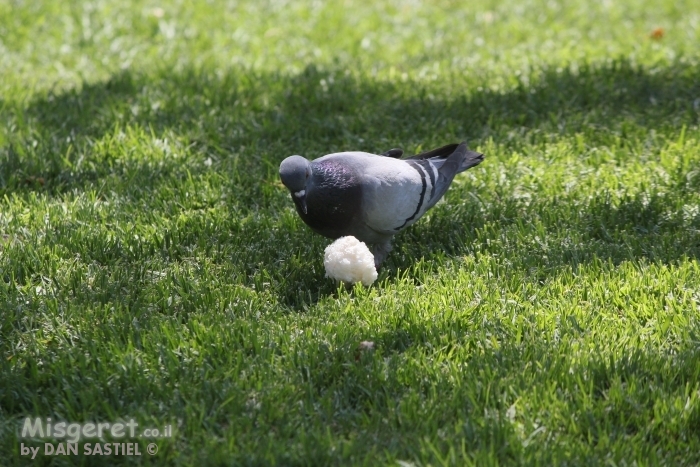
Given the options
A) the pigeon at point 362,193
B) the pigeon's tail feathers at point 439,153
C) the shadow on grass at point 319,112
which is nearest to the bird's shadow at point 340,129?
the shadow on grass at point 319,112

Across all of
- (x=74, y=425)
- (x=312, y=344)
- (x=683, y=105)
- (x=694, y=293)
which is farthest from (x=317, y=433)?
(x=683, y=105)

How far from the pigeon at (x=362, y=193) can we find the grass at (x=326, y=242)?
8.7 inches

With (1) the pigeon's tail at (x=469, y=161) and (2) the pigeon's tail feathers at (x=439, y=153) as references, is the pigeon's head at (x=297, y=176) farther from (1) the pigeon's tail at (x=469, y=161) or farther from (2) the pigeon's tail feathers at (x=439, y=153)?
(1) the pigeon's tail at (x=469, y=161)

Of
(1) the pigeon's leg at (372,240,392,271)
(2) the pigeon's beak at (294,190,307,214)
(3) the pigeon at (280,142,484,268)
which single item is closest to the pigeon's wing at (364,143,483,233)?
(3) the pigeon at (280,142,484,268)

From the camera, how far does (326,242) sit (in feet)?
12.6

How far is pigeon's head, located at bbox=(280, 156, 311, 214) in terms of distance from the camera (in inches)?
131

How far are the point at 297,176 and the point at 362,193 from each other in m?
0.29

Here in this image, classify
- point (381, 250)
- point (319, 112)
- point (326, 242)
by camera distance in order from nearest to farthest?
point (381, 250) < point (326, 242) < point (319, 112)

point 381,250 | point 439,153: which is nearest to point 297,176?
point 381,250

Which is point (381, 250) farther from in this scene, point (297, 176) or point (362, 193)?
point (297, 176)

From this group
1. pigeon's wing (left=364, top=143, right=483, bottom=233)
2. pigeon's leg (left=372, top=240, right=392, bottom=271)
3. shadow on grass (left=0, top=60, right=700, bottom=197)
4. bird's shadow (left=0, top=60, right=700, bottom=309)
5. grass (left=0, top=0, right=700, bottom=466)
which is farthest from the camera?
shadow on grass (left=0, top=60, right=700, bottom=197)

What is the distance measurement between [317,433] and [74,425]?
0.81m

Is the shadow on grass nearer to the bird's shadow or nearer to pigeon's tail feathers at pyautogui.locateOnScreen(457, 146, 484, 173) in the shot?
the bird's shadow

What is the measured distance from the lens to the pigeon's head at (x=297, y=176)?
3.32 m
